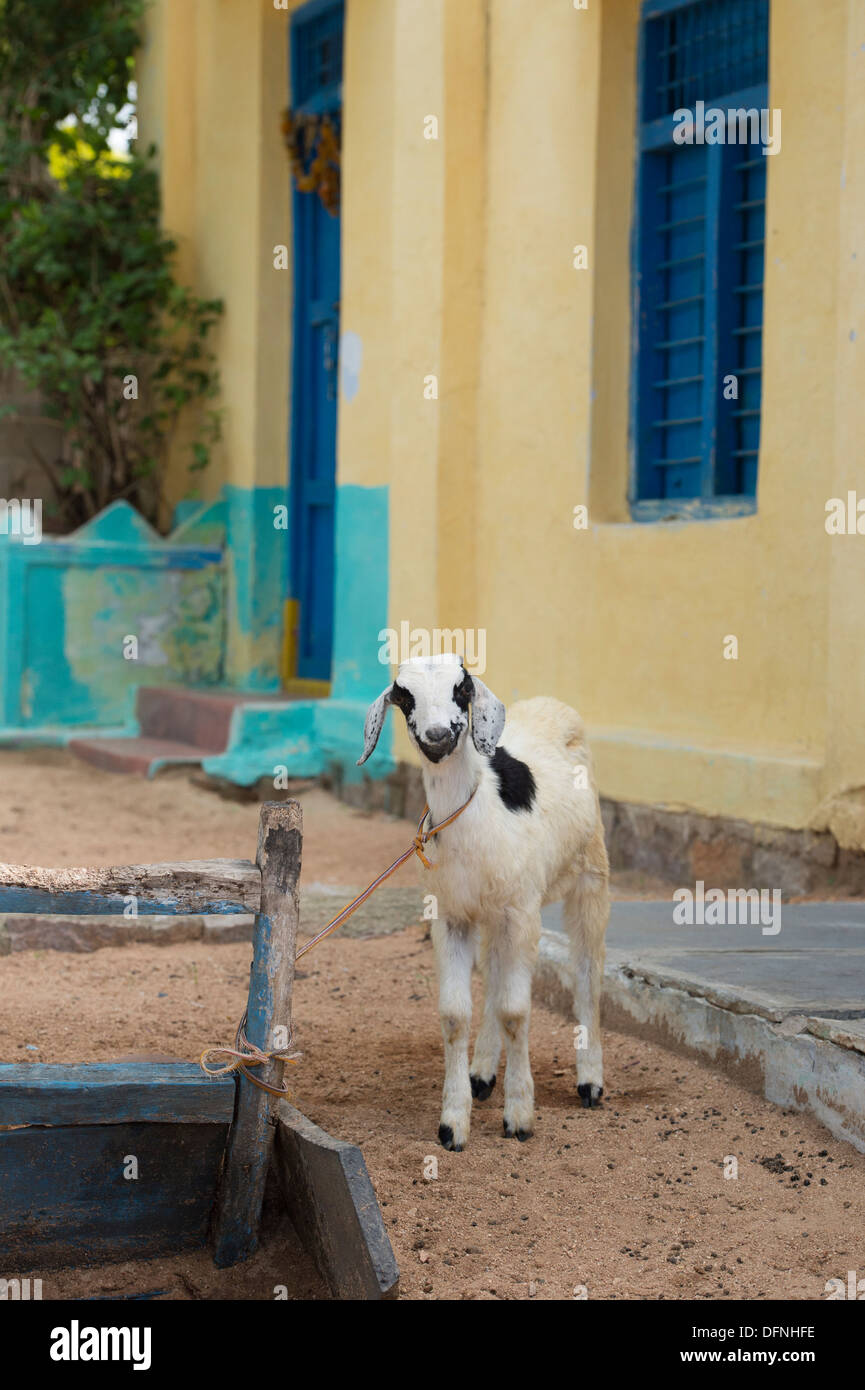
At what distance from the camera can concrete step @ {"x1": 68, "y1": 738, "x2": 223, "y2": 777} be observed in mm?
9141

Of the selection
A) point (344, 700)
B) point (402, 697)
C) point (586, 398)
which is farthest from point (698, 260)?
point (402, 697)

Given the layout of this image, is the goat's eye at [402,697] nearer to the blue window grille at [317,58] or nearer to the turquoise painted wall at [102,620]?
the turquoise painted wall at [102,620]

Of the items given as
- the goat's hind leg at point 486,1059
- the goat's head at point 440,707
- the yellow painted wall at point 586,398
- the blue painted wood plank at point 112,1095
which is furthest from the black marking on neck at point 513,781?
the yellow painted wall at point 586,398

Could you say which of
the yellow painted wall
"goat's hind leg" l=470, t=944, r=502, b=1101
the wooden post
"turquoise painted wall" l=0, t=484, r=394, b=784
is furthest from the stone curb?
"turquoise painted wall" l=0, t=484, r=394, b=784

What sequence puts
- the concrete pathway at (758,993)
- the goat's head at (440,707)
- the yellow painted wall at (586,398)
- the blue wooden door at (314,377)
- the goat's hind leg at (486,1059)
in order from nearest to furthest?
the goat's head at (440,707), the concrete pathway at (758,993), the goat's hind leg at (486,1059), the yellow painted wall at (586,398), the blue wooden door at (314,377)

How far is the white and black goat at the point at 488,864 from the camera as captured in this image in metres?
3.53

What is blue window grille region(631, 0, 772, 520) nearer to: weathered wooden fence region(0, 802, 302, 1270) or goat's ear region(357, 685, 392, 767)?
goat's ear region(357, 685, 392, 767)

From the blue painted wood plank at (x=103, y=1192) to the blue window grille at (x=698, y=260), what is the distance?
405cm

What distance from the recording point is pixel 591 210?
22.9ft

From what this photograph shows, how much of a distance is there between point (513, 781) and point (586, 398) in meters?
3.62

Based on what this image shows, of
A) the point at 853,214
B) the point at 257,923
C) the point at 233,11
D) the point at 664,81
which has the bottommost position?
the point at 257,923

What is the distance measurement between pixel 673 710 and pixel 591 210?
2442mm
